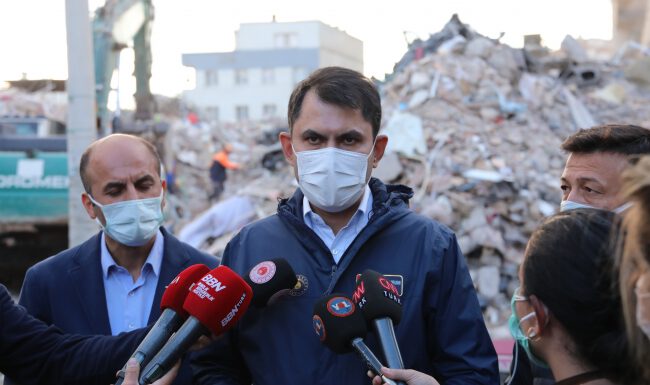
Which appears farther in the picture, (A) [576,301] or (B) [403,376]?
(B) [403,376]

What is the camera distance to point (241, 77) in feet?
201

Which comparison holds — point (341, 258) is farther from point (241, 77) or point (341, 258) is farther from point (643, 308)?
point (241, 77)

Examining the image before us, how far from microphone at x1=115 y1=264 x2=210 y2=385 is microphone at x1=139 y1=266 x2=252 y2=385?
32 millimetres

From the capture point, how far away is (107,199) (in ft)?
11.5

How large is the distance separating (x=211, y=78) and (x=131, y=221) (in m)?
59.8

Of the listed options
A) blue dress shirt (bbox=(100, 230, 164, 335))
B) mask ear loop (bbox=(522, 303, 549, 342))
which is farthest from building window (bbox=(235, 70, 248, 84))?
mask ear loop (bbox=(522, 303, 549, 342))

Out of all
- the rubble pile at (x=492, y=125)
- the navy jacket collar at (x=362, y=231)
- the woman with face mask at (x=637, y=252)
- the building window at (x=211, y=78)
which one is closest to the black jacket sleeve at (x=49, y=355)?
A: the navy jacket collar at (x=362, y=231)

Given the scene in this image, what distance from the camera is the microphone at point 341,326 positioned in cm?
231

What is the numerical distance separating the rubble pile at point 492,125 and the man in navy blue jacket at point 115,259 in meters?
5.72

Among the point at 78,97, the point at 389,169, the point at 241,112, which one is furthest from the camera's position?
the point at 241,112

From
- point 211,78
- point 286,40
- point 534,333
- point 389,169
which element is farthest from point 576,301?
point 286,40

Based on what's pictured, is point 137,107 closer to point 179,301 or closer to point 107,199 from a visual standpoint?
point 107,199

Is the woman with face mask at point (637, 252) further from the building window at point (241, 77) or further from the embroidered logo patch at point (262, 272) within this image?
the building window at point (241, 77)

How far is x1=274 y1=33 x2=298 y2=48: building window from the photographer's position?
64.6 meters
